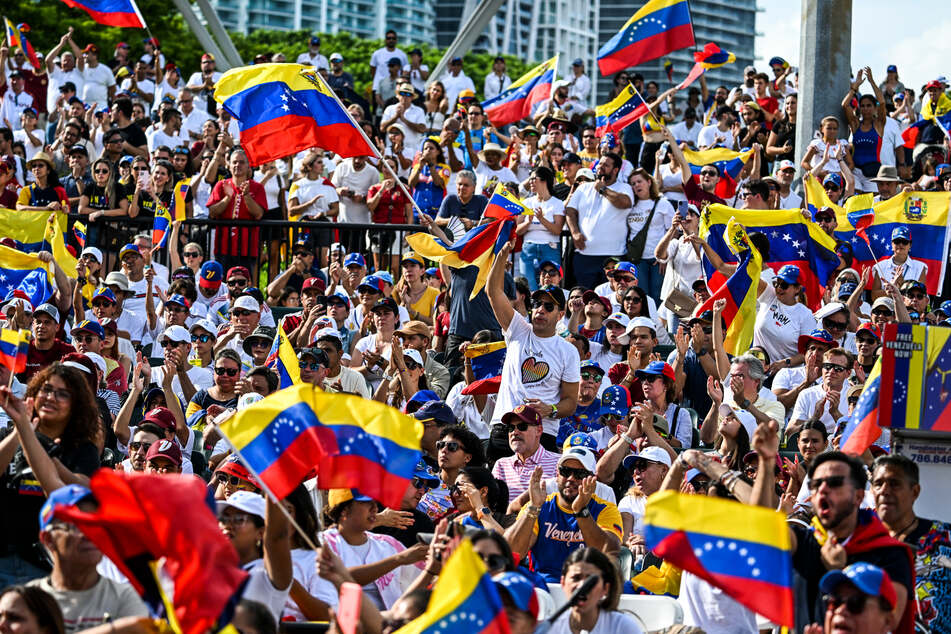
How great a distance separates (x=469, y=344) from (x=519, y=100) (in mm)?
8911

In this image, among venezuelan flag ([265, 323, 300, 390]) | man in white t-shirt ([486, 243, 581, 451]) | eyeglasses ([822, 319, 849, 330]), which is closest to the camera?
venezuelan flag ([265, 323, 300, 390])

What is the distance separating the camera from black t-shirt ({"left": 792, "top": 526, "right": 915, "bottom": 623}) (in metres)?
6.92

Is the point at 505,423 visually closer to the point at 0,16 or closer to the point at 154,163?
the point at 154,163

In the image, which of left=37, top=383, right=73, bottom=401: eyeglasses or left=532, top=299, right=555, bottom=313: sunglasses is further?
left=532, top=299, right=555, bottom=313: sunglasses

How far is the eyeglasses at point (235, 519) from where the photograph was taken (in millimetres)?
7659

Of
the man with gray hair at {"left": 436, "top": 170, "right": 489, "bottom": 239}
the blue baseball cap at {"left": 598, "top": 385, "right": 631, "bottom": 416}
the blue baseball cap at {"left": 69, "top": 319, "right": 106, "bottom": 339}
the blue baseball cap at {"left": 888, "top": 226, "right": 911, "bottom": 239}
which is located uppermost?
the man with gray hair at {"left": 436, "top": 170, "right": 489, "bottom": 239}

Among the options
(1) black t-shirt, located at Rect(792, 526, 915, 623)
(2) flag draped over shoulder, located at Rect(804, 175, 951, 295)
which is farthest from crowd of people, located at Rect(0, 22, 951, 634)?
(2) flag draped over shoulder, located at Rect(804, 175, 951, 295)

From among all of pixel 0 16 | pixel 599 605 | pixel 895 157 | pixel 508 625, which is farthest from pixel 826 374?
pixel 0 16

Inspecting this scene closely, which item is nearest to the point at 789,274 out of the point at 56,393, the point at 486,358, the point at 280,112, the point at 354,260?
the point at 486,358

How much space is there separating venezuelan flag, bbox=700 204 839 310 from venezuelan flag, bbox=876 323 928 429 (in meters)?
6.33

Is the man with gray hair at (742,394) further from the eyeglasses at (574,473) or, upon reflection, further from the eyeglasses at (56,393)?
the eyeglasses at (56,393)

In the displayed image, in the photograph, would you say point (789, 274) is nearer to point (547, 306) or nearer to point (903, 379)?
point (547, 306)

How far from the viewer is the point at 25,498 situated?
26.2ft

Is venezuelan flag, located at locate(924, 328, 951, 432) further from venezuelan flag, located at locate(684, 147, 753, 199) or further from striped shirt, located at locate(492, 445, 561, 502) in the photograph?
venezuelan flag, located at locate(684, 147, 753, 199)
